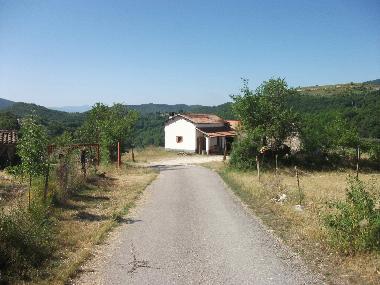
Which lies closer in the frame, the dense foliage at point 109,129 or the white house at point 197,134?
the dense foliage at point 109,129

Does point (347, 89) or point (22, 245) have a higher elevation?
point (347, 89)

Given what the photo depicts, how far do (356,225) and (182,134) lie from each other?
Result: 41.0 m

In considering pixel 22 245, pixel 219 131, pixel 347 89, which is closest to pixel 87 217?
pixel 22 245

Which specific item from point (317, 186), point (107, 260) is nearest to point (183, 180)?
point (317, 186)

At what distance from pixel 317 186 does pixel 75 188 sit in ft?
43.2

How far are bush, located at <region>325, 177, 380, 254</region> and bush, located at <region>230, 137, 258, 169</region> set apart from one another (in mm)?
20352

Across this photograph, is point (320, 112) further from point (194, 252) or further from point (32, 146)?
point (194, 252)

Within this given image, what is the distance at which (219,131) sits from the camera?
51.0 metres

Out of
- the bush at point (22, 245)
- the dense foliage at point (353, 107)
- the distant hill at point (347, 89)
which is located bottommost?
the bush at point (22, 245)

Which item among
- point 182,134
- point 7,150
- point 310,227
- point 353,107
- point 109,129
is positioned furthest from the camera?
point 353,107

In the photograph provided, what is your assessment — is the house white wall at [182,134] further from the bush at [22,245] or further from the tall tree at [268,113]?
the bush at [22,245]

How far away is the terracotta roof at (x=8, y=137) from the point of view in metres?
30.0

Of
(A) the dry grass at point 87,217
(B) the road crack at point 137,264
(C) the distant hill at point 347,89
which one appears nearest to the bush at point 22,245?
(A) the dry grass at point 87,217

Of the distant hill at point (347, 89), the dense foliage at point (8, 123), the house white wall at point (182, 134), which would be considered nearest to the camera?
the house white wall at point (182, 134)
